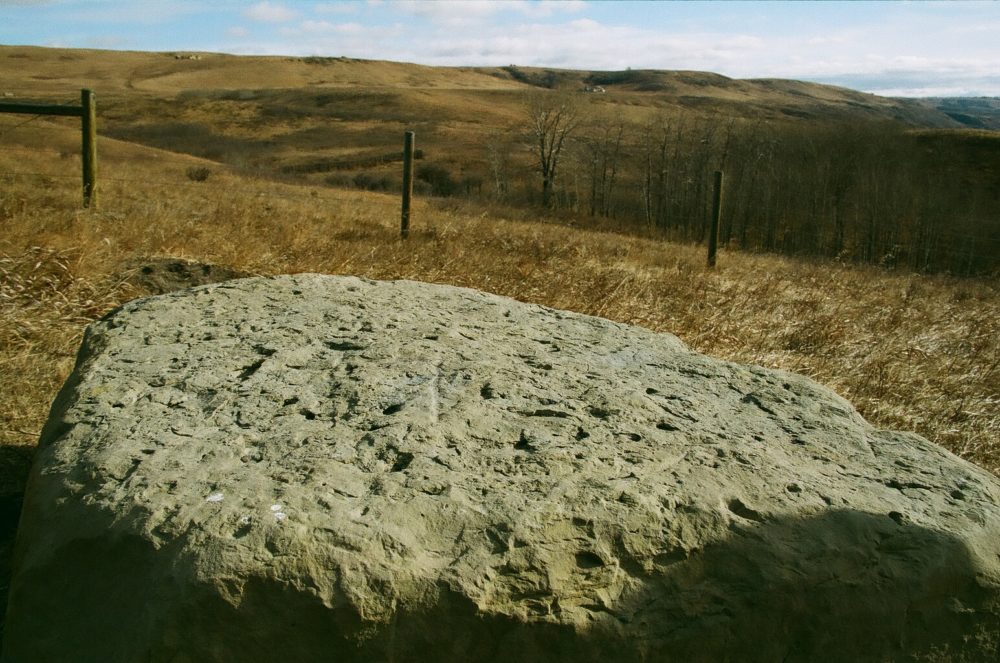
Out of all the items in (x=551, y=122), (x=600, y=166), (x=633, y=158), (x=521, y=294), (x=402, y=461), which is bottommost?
(x=521, y=294)

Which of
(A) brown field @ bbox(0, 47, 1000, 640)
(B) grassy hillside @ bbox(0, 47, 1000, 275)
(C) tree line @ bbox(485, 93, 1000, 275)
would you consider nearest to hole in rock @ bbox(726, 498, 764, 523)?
(A) brown field @ bbox(0, 47, 1000, 640)

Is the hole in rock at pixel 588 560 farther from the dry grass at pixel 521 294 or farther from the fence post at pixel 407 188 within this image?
the fence post at pixel 407 188

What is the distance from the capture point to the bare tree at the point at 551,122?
4294 centimetres

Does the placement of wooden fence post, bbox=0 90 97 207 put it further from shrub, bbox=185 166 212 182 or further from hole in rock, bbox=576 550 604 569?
shrub, bbox=185 166 212 182

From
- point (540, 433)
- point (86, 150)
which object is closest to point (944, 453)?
point (540, 433)

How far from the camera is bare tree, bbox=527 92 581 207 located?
42938 mm

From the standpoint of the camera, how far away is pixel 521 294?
22.2 ft

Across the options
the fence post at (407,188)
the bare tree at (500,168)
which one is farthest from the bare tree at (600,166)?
the fence post at (407,188)

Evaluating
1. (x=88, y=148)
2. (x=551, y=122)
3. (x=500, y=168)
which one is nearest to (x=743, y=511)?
(x=88, y=148)

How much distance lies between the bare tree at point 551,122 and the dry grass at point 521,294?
33.2 meters

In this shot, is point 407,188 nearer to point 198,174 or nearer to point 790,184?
point 198,174

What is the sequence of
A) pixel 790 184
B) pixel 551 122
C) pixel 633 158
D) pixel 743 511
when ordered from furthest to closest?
pixel 633 158, pixel 551 122, pixel 790 184, pixel 743 511

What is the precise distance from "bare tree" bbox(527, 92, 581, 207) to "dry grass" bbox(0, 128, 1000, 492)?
33197mm

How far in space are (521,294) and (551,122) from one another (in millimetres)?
38089
